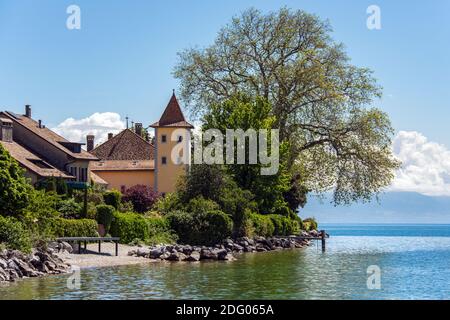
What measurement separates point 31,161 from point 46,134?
20.5 ft

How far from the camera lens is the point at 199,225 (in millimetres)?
56875

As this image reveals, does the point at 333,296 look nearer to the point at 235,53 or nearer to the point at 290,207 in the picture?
the point at 235,53

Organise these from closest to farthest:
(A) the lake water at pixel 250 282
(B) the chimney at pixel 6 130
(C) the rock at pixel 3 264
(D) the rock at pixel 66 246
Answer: (A) the lake water at pixel 250 282 → (C) the rock at pixel 3 264 → (D) the rock at pixel 66 246 → (B) the chimney at pixel 6 130

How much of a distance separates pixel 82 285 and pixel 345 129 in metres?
38.8

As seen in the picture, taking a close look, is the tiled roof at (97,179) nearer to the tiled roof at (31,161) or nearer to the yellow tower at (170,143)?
the yellow tower at (170,143)

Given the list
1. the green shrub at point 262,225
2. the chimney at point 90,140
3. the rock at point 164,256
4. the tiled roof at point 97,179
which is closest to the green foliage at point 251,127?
the green shrub at point 262,225

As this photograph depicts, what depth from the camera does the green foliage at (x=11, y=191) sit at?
4128 centimetres

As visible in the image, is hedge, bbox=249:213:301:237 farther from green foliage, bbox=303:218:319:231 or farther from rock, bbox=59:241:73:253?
rock, bbox=59:241:73:253

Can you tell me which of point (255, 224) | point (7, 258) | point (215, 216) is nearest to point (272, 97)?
point (255, 224)

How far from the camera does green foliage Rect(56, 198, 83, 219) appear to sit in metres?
51.4

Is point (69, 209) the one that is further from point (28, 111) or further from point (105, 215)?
point (28, 111)

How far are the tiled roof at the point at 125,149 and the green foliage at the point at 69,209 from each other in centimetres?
3520

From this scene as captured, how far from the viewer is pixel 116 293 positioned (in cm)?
3167

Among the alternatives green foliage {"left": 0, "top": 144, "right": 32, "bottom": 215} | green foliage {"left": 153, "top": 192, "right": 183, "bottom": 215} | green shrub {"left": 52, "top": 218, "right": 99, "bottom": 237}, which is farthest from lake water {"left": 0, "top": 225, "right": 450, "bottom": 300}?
green foliage {"left": 153, "top": 192, "right": 183, "bottom": 215}
